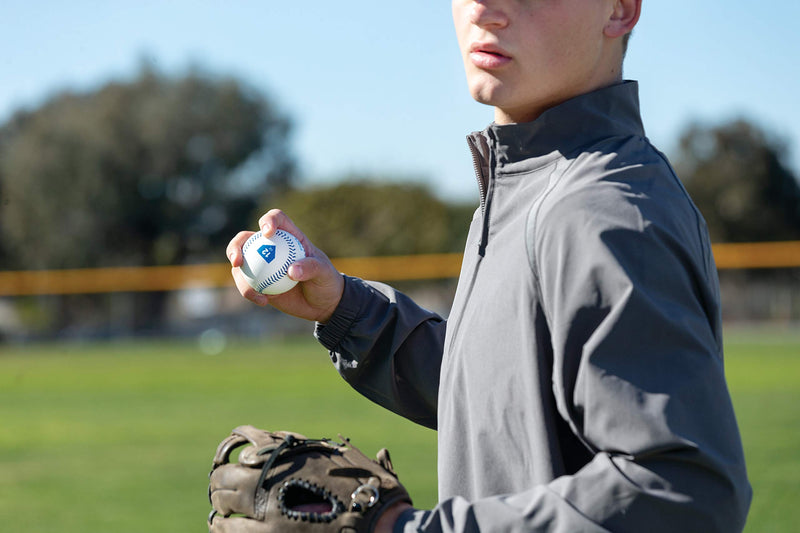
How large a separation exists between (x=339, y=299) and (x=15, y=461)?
657 cm

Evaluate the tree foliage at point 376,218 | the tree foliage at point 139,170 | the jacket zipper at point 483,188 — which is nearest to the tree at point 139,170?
the tree foliage at point 139,170

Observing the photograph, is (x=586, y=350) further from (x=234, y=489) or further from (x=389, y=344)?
(x=389, y=344)

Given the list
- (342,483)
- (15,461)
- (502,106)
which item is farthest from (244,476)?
(15,461)

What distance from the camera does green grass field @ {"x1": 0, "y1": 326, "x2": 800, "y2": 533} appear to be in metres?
5.57

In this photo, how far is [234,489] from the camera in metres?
1.36

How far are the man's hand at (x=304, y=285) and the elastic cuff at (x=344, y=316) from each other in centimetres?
1

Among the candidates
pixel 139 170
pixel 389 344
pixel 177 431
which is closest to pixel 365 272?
pixel 177 431

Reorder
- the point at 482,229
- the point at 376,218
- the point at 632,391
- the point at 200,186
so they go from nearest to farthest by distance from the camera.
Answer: the point at 632,391, the point at 482,229, the point at 376,218, the point at 200,186

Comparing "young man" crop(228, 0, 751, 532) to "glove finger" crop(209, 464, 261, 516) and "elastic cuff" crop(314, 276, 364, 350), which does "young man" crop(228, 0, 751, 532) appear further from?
"elastic cuff" crop(314, 276, 364, 350)

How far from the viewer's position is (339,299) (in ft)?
6.22

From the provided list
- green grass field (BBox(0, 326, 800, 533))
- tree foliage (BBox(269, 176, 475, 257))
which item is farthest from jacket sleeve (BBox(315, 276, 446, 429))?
tree foliage (BBox(269, 176, 475, 257))

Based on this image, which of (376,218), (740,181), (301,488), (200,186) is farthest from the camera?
(200,186)

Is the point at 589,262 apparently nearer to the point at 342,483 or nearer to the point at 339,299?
the point at 342,483

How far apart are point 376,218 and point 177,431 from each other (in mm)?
28595
